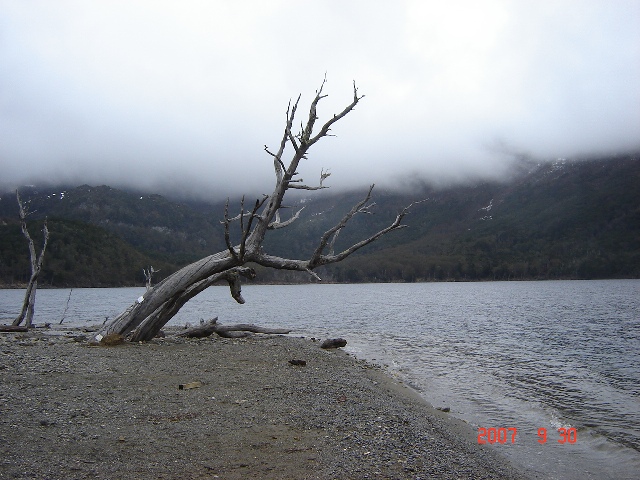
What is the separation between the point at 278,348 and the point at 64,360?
918cm

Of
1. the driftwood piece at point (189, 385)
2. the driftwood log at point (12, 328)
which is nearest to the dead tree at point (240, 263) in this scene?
the driftwood piece at point (189, 385)

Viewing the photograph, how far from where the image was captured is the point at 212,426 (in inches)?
336

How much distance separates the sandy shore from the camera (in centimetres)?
679

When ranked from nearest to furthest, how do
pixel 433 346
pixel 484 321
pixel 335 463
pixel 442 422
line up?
pixel 335 463 < pixel 442 422 < pixel 433 346 < pixel 484 321

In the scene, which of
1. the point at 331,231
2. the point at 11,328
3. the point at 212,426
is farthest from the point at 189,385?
the point at 11,328

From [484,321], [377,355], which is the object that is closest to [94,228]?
[484,321]

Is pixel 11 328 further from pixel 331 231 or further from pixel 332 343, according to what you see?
pixel 331 231

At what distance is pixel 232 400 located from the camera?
10508 mm

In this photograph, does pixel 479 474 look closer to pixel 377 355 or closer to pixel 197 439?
pixel 197 439
